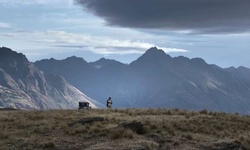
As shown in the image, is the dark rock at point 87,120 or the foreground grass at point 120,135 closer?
the foreground grass at point 120,135

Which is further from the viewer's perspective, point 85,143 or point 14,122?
point 14,122

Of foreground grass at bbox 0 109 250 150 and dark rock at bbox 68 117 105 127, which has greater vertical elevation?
dark rock at bbox 68 117 105 127

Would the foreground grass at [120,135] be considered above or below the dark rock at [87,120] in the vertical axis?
below

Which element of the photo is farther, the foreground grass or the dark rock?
the dark rock

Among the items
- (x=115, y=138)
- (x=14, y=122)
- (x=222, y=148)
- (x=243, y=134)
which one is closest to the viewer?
(x=222, y=148)

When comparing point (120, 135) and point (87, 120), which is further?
point (87, 120)

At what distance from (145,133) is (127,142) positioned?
398 cm

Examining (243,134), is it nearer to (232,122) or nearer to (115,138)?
(232,122)

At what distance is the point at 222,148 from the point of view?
3034 cm

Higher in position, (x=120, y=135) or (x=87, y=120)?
(x=87, y=120)

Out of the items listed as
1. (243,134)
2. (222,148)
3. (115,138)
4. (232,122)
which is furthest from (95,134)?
(232,122)

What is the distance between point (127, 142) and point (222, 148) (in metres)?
8.28

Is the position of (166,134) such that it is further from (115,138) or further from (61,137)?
(61,137)

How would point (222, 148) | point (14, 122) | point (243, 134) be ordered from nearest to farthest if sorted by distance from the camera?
point (222, 148) → point (243, 134) → point (14, 122)
